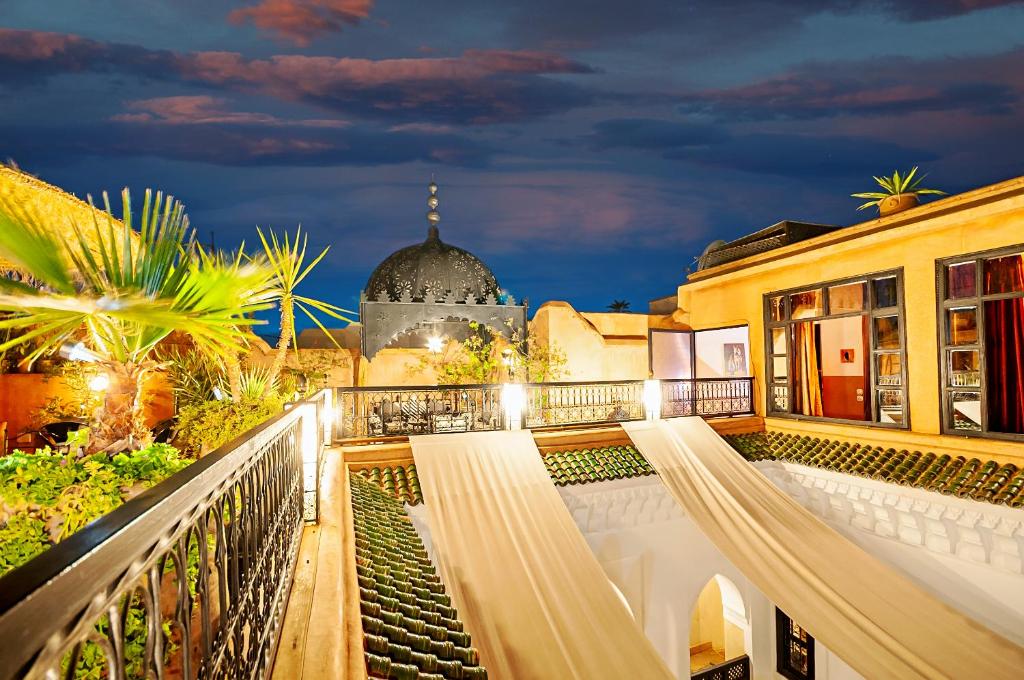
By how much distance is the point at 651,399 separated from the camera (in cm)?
891

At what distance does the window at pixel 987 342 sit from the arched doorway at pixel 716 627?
220 inches

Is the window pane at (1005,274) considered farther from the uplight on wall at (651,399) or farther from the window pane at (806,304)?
the uplight on wall at (651,399)

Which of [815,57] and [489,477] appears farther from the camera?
[815,57]

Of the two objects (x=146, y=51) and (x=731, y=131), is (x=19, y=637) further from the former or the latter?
(x=731, y=131)

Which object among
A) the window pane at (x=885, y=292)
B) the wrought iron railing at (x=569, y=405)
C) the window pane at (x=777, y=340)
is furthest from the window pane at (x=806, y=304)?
the wrought iron railing at (x=569, y=405)

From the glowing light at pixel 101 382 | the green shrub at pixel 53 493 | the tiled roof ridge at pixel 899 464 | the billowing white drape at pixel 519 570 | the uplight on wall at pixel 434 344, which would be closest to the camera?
the green shrub at pixel 53 493

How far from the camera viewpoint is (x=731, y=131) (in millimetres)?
58844

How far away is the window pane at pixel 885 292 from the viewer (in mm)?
8172

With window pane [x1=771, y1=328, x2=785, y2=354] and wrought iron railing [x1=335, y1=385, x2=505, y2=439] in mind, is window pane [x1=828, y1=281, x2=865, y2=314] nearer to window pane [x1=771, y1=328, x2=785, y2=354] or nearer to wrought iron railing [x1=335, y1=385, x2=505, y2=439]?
window pane [x1=771, y1=328, x2=785, y2=354]

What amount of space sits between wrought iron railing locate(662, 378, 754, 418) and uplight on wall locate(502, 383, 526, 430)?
126 inches

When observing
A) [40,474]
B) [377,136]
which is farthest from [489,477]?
[377,136]

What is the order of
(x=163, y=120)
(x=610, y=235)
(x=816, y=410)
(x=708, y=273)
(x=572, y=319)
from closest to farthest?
(x=816, y=410) → (x=708, y=273) → (x=572, y=319) → (x=163, y=120) → (x=610, y=235)

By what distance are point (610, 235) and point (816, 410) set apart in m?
86.6

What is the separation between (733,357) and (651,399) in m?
6.43
